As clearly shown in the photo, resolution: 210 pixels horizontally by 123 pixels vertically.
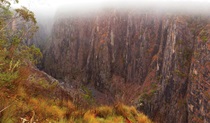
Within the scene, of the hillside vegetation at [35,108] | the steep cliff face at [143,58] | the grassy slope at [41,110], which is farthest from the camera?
the steep cliff face at [143,58]

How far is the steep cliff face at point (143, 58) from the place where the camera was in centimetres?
7200

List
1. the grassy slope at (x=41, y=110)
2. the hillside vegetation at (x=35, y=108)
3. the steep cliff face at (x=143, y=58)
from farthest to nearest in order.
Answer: the steep cliff face at (x=143, y=58)
the hillside vegetation at (x=35, y=108)
the grassy slope at (x=41, y=110)

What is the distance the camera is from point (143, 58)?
10562 cm

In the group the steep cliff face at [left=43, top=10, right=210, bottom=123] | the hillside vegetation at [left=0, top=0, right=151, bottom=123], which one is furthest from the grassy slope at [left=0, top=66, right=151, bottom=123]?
the steep cliff face at [left=43, top=10, right=210, bottom=123]

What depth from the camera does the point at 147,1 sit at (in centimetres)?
12694

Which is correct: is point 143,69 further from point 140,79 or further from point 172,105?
point 172,105

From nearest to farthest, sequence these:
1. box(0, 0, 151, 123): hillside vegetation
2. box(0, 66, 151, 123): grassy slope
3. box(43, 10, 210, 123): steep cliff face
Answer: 1. box(0, 66, 151, 123): grassy slope
2. box(0, 0, 151, 123): hillside vegetation
3. box(43, 10, 210, 123): steep cliff face

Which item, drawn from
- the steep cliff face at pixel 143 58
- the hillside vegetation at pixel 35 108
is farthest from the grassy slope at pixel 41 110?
the steep cliff face at pixel 143 58

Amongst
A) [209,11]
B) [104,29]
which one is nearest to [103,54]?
[104,29]

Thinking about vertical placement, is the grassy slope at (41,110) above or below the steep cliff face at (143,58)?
above

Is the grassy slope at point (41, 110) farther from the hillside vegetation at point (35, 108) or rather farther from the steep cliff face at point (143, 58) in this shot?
the steep cliff face at point (143, 58)

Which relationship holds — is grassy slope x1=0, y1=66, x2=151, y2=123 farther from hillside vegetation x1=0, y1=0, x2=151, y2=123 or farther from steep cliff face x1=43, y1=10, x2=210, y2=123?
steep cliff face x1=43, y1=10, x2=210, y2=123

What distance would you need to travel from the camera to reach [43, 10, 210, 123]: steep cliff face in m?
72.0

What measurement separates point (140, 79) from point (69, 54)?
6317 cm
